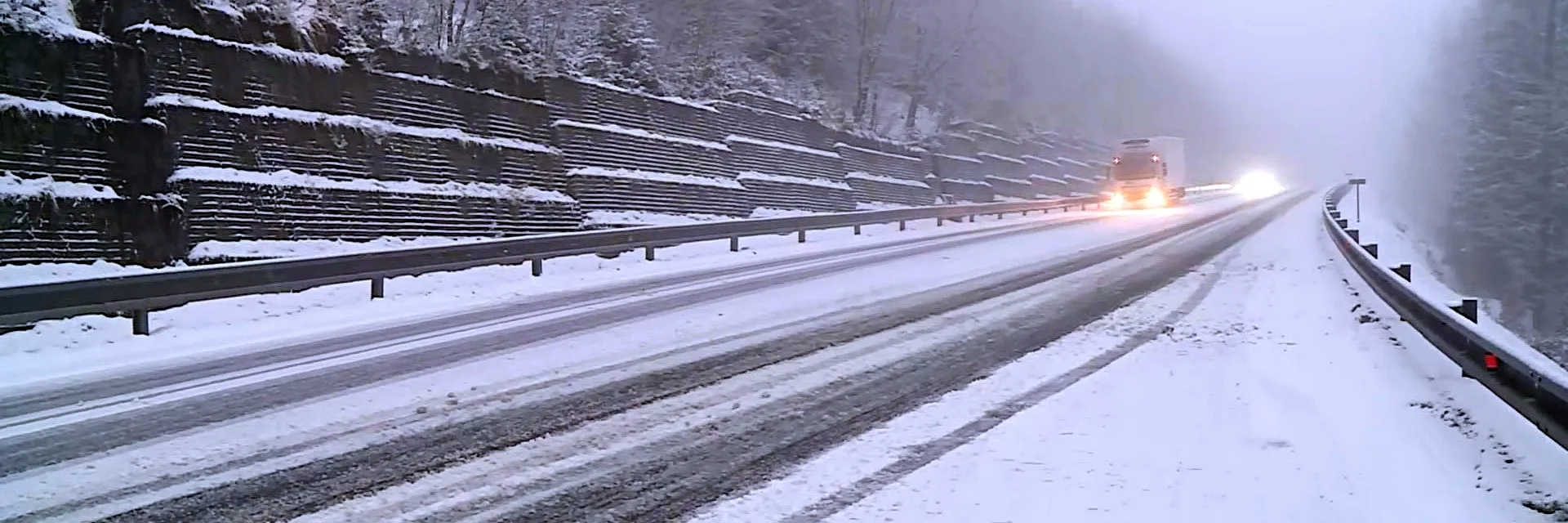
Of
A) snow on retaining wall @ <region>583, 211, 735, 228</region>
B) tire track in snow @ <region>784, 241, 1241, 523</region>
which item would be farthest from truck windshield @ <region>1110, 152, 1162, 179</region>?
tire track in snow @ <region>784, 241, 1241, 523</region>

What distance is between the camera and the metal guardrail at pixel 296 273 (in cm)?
972

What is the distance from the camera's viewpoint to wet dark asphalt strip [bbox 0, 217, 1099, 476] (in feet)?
19.2

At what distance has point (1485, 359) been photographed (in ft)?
21.1

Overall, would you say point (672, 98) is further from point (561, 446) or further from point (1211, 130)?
point (1211, 130)

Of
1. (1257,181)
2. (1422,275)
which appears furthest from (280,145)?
(1257,181)

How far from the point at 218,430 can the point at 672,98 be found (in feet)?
80.5

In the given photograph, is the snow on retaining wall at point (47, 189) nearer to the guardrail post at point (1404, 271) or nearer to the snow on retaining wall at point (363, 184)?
the snow on retaining wall at point (363, 184)

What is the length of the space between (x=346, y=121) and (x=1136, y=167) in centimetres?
3793

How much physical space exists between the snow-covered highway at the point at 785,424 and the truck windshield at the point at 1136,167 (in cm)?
3719

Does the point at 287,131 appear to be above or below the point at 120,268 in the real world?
above

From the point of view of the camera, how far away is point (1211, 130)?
12962 centimetres

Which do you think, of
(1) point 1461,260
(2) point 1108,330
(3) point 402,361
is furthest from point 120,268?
(1) point 1461,260

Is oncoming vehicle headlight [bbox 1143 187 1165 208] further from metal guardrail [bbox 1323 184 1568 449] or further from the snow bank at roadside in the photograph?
metal guardrail [bbox 1323 184 1568 449]

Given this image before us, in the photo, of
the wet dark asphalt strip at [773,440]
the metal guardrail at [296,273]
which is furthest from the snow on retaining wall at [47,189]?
the wet dark asphalt strip at [773,440]
